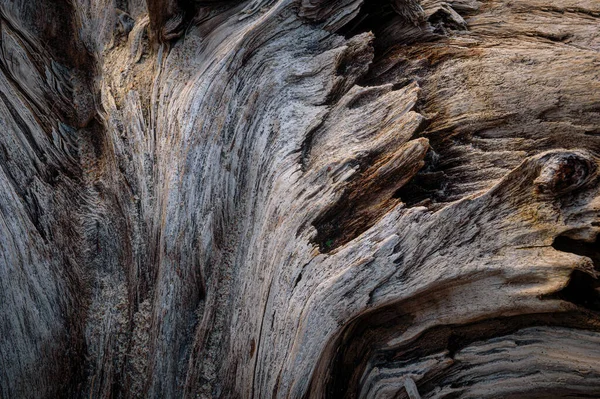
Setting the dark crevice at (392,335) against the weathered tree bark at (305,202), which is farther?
the dark crevice at (392,335)

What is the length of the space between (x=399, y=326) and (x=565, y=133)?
2.26 metres

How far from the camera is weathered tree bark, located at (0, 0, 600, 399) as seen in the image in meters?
4.05

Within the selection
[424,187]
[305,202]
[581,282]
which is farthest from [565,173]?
[305,202]

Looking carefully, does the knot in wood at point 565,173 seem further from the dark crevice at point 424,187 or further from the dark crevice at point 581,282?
the dark crevice at point 424,187

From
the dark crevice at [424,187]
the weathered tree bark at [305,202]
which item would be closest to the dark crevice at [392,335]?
the weathered tree bark at [305,202]

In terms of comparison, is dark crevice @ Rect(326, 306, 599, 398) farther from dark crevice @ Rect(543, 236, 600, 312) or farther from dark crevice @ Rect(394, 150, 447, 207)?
dark crevice @ Rect(394, 150, 447, 207)

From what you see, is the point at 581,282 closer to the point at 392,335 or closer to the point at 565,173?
the point at 565,173

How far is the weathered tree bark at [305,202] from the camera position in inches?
160

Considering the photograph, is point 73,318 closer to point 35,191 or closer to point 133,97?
point 35,191

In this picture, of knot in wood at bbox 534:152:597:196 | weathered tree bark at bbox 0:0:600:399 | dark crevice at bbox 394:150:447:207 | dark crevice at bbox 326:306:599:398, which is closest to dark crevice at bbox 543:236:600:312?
weathered tree bark at bbox 0:0:600:399

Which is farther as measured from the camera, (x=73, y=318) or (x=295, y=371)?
(x=73, y=318)

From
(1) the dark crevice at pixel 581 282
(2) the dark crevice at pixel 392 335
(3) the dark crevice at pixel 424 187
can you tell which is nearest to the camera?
(1) the dark crevice at pixel 581 282

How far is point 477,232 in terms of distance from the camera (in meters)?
4.09

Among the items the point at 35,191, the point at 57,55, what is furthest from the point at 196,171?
the point at 57,55
